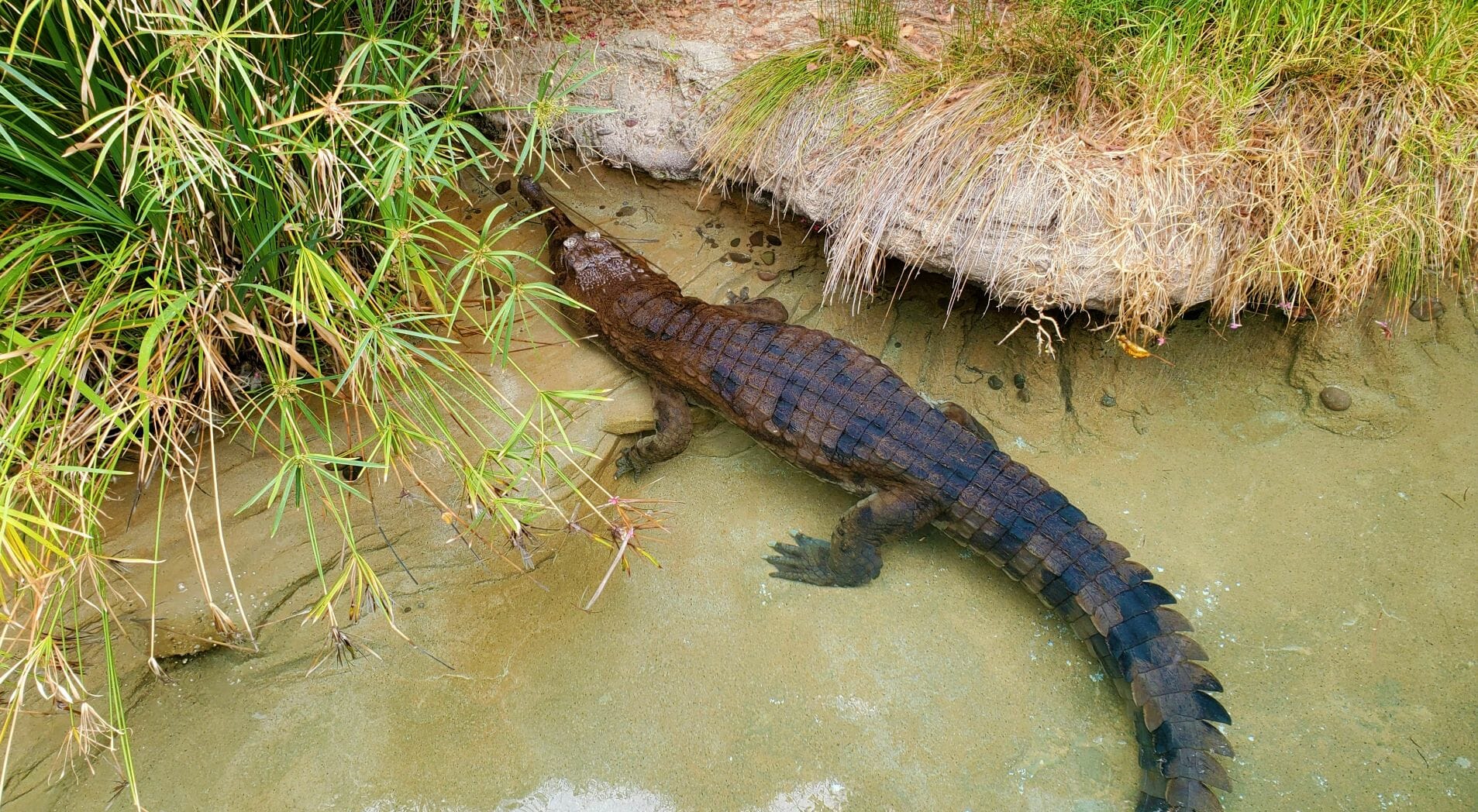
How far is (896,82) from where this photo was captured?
343 centimetres

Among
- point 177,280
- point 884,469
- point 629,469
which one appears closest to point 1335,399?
point 884,469

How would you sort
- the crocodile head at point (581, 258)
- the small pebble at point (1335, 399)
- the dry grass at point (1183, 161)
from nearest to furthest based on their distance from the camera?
the dry grass at point (1183, 161)
the small pebble at point (1335, 399)
the crocodile head at point (581, 258)

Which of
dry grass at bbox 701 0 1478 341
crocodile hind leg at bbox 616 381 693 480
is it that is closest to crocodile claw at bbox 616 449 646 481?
crocodile hind leg at bbox 616 381 693 480

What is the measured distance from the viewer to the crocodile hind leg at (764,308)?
3.79m

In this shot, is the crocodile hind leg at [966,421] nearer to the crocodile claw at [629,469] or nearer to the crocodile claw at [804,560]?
the crocodile claw at [804,560]

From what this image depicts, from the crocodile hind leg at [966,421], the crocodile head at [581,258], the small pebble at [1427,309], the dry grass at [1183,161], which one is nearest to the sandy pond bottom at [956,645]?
the small pebble at [1427,309]

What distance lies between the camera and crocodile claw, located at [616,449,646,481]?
349 centimetres

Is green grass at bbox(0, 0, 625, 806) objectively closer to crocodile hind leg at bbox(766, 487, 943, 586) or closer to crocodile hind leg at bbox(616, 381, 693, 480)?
crocodile hind leg at bbox(616, 381, 693, 480)

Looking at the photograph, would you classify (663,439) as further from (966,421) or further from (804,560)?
(966,421)

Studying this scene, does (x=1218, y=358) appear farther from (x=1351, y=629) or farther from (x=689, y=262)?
(x=689, y=262)

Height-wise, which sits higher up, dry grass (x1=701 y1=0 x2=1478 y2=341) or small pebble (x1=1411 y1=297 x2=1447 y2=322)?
dry grass (x1=701 y1=0 x2=1478 y2=341)

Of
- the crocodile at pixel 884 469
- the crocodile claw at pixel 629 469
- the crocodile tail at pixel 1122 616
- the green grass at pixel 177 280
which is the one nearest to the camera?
the green grass at pixel 177 280

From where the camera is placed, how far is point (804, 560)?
3213mm

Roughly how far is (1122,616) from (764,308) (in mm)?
1887
